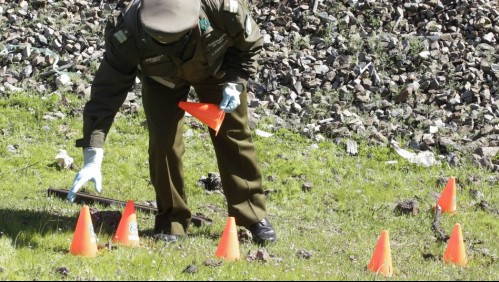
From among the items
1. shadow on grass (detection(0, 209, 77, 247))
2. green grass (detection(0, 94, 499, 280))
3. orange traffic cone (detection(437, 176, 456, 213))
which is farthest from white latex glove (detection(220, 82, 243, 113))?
orange traffic cone (detection(437, 176, 456, 213))

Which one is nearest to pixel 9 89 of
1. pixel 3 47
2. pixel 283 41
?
pixel 3 47

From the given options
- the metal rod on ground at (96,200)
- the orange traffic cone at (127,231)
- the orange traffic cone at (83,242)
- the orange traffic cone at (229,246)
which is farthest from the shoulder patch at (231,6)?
the metal rod on ground at (96,200)

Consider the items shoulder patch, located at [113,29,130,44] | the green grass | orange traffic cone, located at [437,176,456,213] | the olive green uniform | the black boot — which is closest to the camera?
the green grass

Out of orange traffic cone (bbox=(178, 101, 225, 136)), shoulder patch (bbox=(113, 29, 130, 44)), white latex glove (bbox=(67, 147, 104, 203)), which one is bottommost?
white latex glove (bbox=(67, 147, 104, 203))

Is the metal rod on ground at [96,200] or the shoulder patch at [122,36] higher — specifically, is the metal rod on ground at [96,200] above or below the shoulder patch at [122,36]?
below

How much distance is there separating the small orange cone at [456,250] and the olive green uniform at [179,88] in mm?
1529

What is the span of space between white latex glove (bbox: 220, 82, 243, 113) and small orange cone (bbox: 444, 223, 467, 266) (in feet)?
6.43

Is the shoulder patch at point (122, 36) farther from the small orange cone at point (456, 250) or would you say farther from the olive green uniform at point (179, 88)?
the small orange cone at point (456, 250)

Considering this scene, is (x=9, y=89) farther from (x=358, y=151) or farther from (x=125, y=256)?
(x=125, y=256)

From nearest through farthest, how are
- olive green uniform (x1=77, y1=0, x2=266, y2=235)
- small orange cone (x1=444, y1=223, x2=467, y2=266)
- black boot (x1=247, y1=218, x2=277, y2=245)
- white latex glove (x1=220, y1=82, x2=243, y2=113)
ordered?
olive green uniform (x1=77, y1=0, x2=266, y2=235) < white latex glove (x1=220, y1=82, x2=243, y2=113) < small orange cone (x1=444, y1=223, x2=467, y2=266) < black boot (x1=247, y1=218, x2=277, y2=245)

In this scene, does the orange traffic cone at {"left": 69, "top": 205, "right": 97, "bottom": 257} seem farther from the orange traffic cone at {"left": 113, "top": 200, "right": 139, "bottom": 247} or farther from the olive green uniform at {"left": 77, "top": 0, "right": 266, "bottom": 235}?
the olive green uniform at {"left": 77, "top": 0, "right": 266, "bottom": 235}

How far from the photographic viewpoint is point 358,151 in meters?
10.1

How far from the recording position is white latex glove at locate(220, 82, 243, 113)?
6645 mm

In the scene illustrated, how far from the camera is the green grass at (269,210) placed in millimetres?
6023
